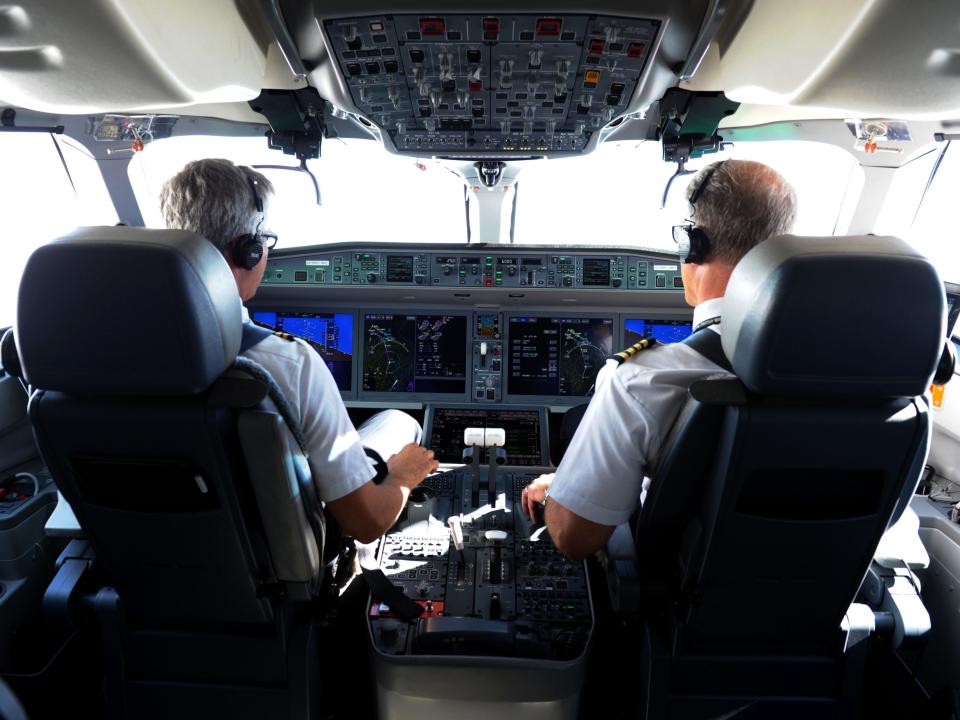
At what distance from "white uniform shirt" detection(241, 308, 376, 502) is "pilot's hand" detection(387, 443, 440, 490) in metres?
0.28

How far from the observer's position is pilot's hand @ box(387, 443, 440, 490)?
175 centimetres

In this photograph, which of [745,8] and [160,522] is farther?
[745,8]

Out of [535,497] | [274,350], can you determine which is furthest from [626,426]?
[274,350]

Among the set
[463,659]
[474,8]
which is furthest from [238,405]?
[474,8]

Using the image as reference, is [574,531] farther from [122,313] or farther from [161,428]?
[122,313]

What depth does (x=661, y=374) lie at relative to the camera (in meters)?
1.29

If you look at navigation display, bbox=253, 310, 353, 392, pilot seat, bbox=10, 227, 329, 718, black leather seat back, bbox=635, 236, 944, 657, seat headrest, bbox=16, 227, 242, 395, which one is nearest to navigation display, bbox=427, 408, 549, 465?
navigation display, bbox=253, 310, 353, 392

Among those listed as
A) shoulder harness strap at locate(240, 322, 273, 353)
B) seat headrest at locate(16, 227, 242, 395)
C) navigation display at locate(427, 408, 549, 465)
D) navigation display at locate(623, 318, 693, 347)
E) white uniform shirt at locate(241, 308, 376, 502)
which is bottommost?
navigation display at locate(427, 408, 549, 465)

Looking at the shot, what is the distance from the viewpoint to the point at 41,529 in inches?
86.7

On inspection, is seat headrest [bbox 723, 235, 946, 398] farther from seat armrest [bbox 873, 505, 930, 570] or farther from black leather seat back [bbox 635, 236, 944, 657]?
seat armrest [bbox 873, 505, 930, 570]

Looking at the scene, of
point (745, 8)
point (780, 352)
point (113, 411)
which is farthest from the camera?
point (745, 8)

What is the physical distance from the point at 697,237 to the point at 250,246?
1.01 metres

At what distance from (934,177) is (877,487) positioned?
92.9 inches

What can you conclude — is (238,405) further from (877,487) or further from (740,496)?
(877,487)
